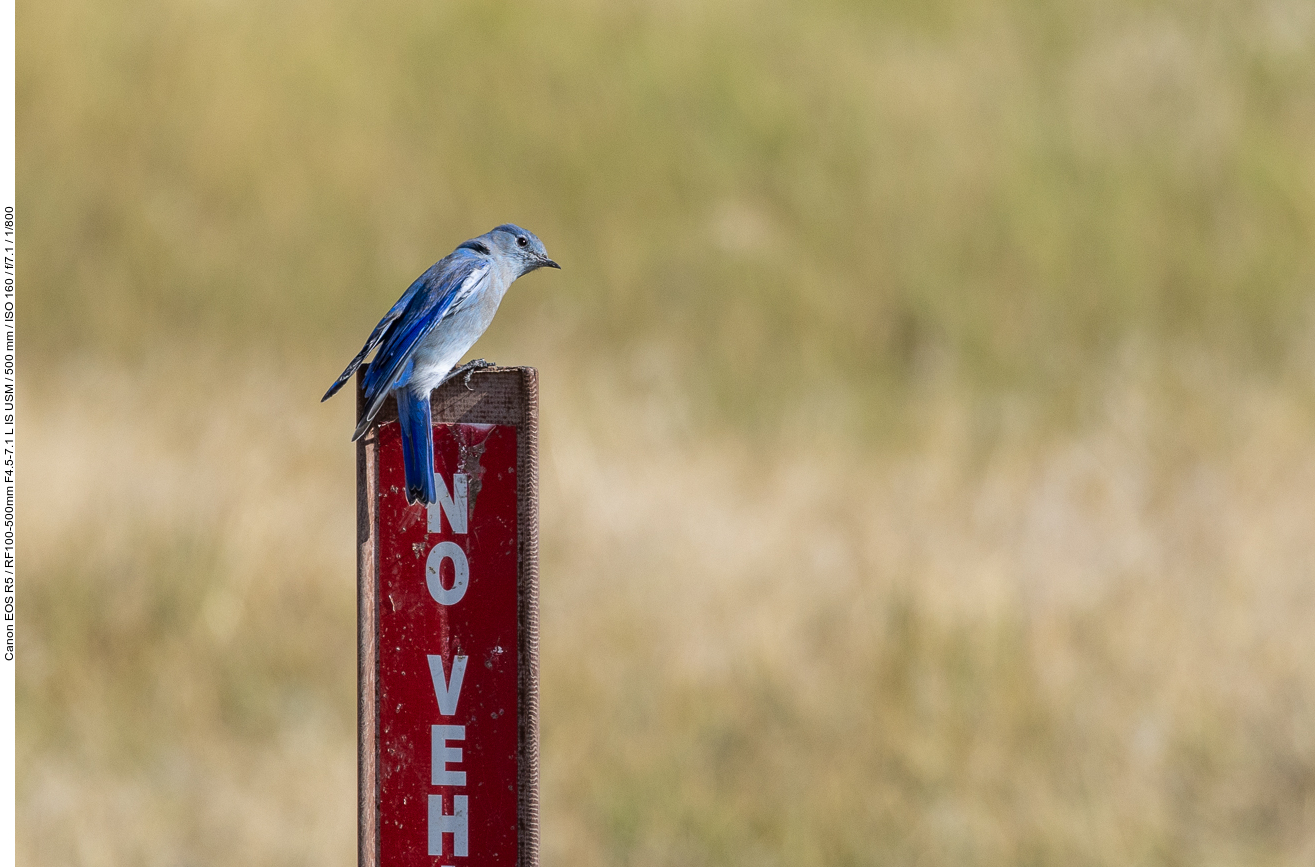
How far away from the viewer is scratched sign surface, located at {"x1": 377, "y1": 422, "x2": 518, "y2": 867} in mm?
1920

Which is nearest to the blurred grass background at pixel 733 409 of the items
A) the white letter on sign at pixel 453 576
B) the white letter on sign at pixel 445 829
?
the white letter on sign at pixel 445 829

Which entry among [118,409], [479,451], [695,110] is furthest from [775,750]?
[695,110]

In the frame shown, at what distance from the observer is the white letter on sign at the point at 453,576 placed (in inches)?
75.9

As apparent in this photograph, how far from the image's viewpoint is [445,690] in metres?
1.93

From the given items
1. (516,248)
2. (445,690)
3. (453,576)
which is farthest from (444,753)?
(516,248)

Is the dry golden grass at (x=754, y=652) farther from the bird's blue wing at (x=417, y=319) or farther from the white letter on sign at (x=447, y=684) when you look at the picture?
the bird's blue wing at (x=417, y=319)

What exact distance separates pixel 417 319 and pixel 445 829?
27.9 inches

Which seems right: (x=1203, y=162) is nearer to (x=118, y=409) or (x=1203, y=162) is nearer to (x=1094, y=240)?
(x=1094, y=240)

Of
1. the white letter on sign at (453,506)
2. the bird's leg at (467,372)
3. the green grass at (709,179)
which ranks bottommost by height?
the white letter on sign at (453,506)

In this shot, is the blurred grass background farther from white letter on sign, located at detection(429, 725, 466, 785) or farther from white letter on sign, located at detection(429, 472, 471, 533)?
white letter on sign, located at detection(429, 472, 471, 533)

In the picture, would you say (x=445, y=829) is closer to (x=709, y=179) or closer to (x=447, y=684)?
(x=447, y=684)

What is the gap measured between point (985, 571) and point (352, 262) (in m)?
6.31

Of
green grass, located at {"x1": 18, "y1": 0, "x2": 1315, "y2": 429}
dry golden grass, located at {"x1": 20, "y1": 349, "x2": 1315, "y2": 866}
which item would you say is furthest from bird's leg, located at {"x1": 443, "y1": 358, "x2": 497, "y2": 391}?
green grass, located at {"x1": 18, "y1": 0, "x2": 1315, "y2": 429}

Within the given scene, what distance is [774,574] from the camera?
220 inches
